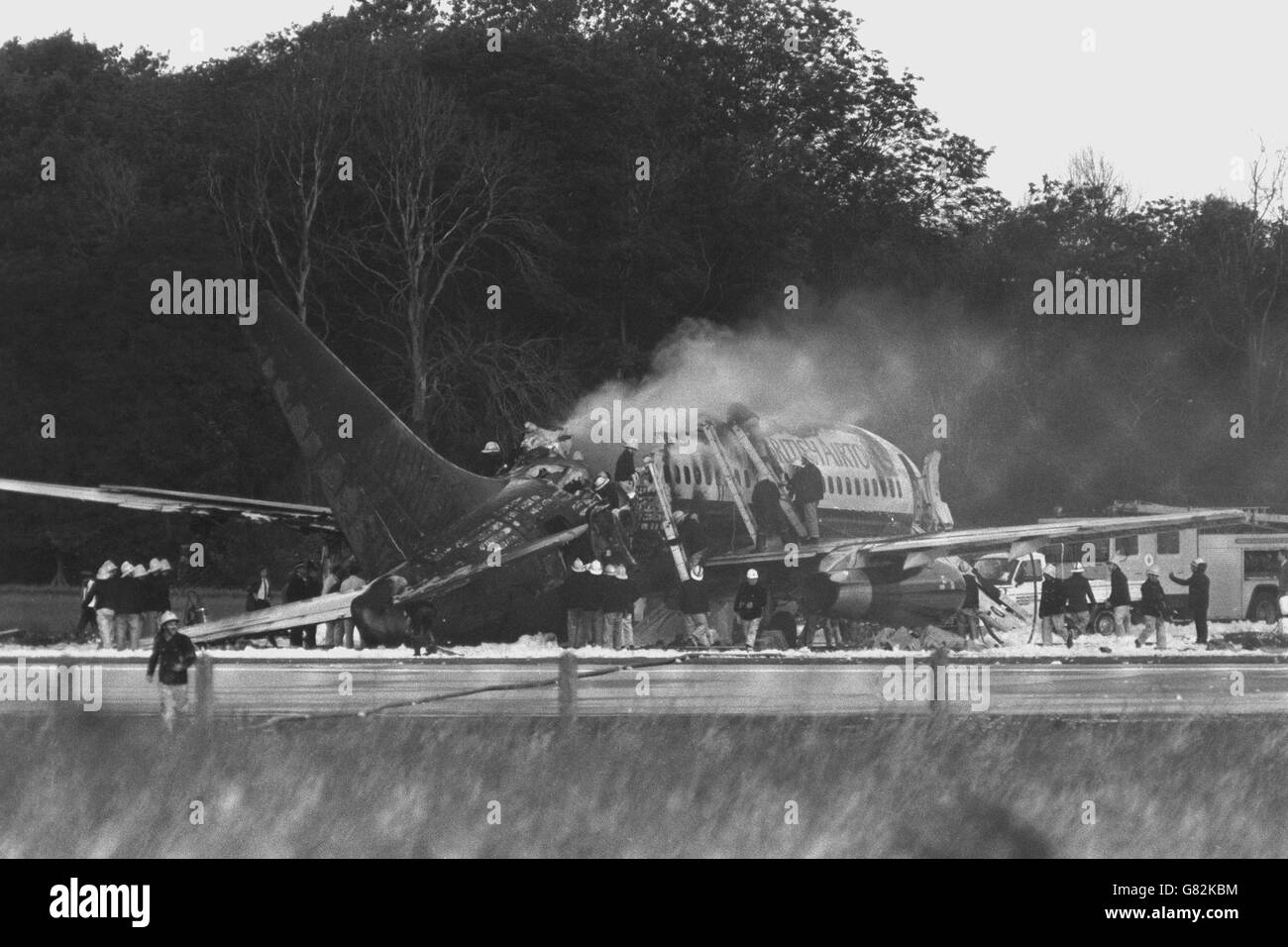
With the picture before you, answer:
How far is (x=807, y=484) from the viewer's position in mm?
45594

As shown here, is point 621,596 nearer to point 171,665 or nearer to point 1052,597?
point 1052,597

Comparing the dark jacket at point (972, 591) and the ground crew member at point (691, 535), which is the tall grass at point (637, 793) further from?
the dark jacket at point (972, 591)

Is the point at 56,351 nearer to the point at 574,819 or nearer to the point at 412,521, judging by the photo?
the point at 412,521

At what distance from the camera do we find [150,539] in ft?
200

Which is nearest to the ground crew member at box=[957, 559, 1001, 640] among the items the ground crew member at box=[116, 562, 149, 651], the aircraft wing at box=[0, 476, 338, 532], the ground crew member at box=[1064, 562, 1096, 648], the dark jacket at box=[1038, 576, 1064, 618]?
the dark jacket at box=[1038, 576, 1064, 618]

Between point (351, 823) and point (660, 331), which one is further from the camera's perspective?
point (660, 331)

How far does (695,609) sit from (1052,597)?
8.02 m

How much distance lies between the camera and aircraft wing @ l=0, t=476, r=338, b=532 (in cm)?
3931

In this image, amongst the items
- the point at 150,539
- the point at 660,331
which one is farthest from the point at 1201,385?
the point at 150,539

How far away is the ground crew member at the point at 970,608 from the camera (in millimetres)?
47062

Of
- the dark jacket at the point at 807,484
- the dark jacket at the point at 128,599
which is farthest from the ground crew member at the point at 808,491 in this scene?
the dark jacket at the point at 128,599

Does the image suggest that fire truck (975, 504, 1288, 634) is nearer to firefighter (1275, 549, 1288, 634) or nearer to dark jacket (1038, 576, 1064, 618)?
firefighter (1275, 549, 1288, 634)

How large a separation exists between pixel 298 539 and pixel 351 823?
1697 inches

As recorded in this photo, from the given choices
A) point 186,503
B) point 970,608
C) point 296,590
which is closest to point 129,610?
point 186,503
